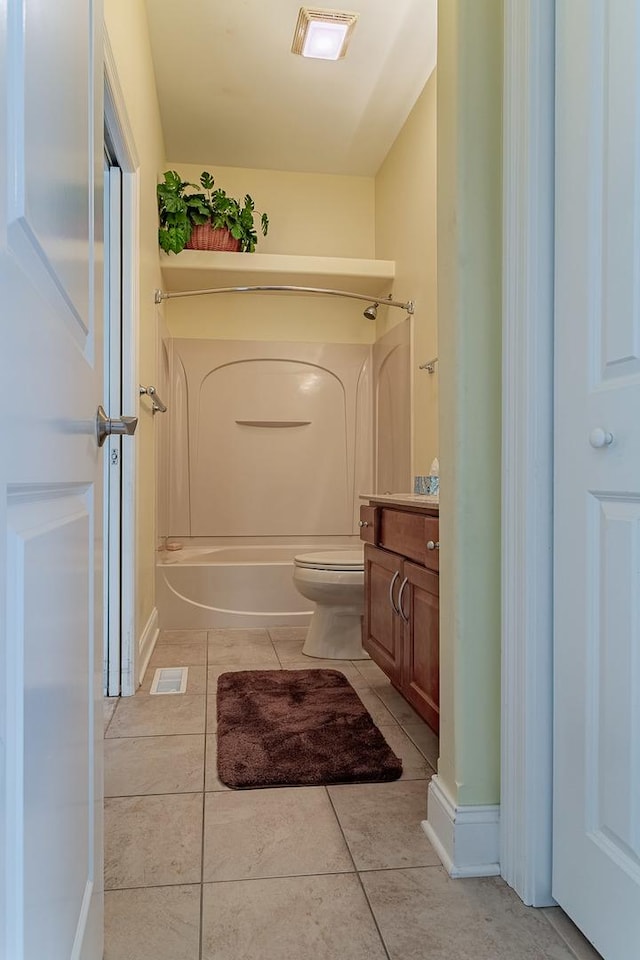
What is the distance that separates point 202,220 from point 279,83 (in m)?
0.80

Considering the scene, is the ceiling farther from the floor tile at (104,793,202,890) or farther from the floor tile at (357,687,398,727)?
the floor tile at (104,793,202,890)

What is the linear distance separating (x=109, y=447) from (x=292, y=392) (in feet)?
6.73

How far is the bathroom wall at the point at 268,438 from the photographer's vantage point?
425 centimetres

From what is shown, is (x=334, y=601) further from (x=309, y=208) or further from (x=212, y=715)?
(x=309, y=208)

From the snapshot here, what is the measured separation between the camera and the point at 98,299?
1.03m

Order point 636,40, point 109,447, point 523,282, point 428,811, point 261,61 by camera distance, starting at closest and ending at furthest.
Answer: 1. point 636,40
2. point 523,282
3. point 428,811
4. point 109,447
5. point 261,61

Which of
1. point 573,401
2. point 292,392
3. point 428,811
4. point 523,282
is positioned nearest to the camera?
point 573,401

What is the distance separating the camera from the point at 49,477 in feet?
2.14

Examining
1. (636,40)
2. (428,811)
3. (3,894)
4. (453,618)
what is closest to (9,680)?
(3,894)

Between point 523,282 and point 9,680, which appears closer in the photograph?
point 9,680

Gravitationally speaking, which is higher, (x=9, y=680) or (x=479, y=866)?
(x=9, y=680)

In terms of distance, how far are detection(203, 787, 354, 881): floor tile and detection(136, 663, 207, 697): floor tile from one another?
0.83 metres

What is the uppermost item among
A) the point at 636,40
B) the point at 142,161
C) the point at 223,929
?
the point at 142,161

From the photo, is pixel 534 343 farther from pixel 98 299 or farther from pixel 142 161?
pixel 142 161
